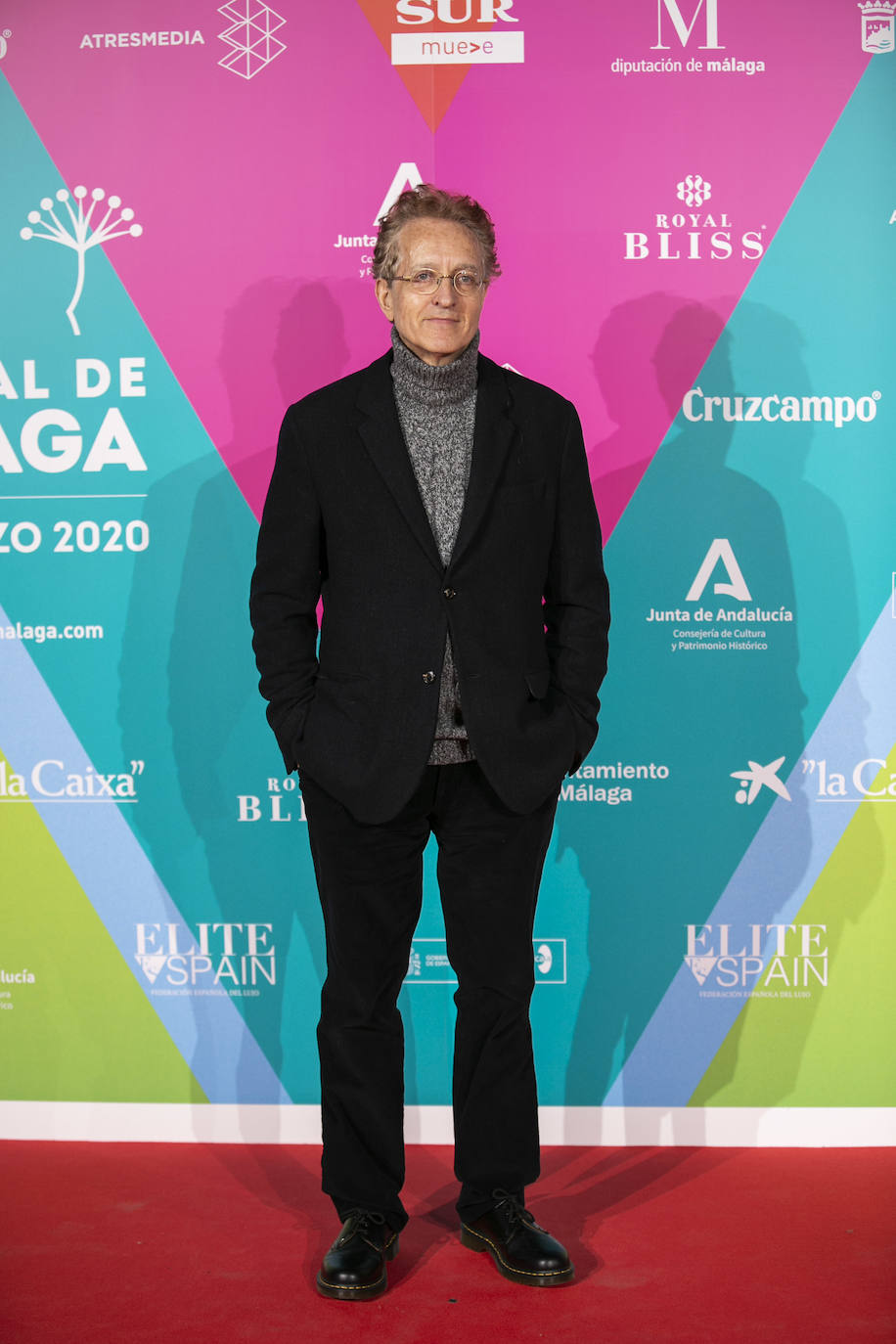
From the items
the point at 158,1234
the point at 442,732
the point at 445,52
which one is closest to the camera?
the point at 442,732

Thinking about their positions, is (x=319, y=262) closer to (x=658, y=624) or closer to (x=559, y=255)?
(x=559, y=255)

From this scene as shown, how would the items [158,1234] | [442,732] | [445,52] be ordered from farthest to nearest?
[445,52] → [158,1234] → [442,732]

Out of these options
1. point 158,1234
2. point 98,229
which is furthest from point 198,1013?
point 98,229

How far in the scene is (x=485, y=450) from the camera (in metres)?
2.29

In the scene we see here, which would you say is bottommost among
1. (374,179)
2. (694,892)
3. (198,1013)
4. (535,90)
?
(198,1013)

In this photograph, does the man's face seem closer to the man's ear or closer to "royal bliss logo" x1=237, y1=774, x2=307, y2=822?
the man's ear

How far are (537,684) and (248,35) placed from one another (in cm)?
174

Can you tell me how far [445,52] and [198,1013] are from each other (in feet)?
7.61

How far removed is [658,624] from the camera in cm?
296

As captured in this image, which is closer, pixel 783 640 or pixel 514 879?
pixel 514 879

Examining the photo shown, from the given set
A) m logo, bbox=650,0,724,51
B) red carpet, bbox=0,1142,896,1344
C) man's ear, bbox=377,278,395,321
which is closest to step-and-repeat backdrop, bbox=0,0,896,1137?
m logo, bbox=650,0,724,51

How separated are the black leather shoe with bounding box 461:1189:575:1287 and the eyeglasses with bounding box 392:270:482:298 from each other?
1681 millimetres

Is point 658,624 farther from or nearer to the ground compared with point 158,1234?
farther from the ground

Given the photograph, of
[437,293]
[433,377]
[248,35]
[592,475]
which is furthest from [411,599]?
[248,35]
